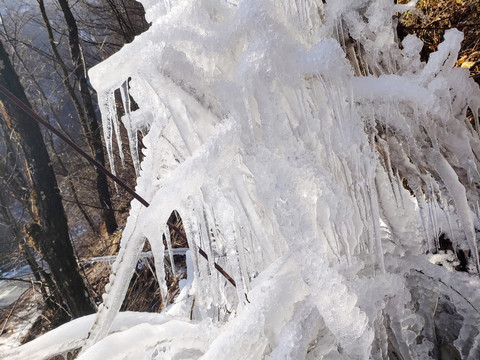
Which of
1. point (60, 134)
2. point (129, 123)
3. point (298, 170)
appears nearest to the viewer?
point (298, 170)

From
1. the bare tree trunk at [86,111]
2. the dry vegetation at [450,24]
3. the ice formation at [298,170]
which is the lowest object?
the ice formation at [298,170]

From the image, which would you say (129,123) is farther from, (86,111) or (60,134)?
(86,111)

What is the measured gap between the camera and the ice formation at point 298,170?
0.71 metres

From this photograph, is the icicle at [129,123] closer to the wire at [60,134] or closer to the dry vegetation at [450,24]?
the wire at [60,134]

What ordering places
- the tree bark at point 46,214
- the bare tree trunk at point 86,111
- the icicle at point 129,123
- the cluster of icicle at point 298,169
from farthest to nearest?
the bare tree trunk at point 86,111
the tree bark at point 46,214
the icicle at point 129,123
the cluster of icicle at point 298,169

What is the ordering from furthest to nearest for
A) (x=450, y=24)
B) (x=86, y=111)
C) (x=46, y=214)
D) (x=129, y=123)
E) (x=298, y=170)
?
1. (x=86, y=111)
2. (x=46, y=214)
3. (x=450, y=24)
4. (x=129, y=123)
5. (x=298, y=170)

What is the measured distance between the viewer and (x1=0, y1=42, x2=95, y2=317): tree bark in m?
3.81

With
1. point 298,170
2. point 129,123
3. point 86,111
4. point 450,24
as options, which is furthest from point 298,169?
point 86,111

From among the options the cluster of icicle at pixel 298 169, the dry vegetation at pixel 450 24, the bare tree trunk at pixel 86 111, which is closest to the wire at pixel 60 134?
the cluster of icicle at pixel 298 169

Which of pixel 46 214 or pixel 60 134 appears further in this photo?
pixel 46 214

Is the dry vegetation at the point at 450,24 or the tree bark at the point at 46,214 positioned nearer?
the dry vegetation at the point at 450,24

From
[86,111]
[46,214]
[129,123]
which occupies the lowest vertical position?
[129,123]

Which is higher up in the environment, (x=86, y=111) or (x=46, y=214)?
(x=86, y=111)

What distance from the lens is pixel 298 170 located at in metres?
0.70
